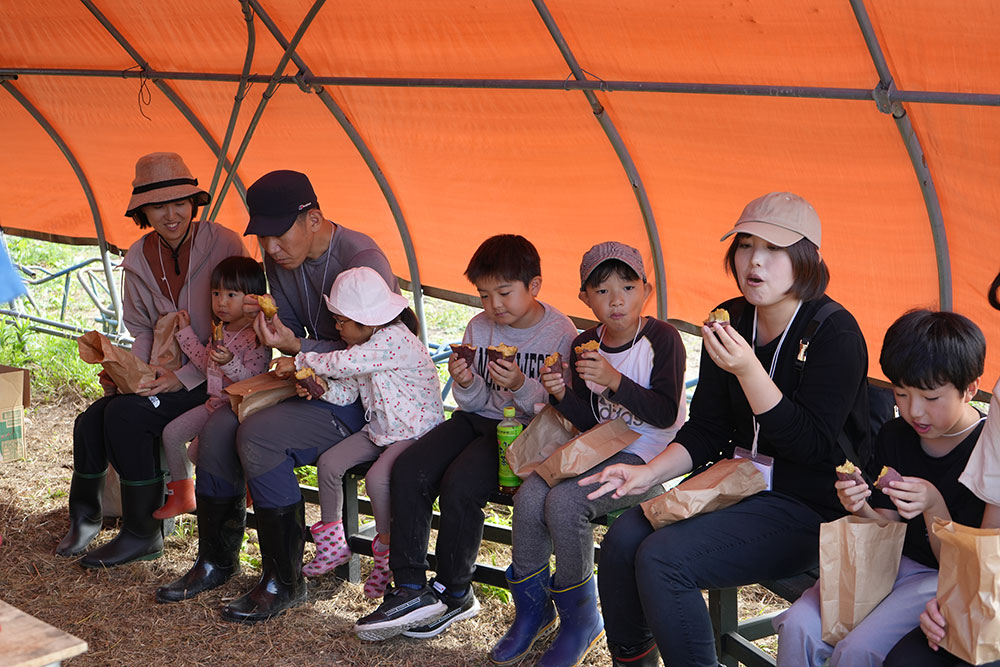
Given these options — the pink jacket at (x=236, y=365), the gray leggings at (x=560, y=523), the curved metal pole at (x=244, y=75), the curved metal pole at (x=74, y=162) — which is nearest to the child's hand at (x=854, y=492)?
the gray leggings at (x=560, y=523)

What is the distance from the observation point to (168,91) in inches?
232

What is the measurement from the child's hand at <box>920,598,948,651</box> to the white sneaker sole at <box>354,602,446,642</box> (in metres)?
1.92

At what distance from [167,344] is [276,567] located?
1.28 m

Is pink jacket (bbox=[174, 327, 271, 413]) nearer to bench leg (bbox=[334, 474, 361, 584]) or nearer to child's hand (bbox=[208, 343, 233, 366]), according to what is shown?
child's hand (bbox=[208, 343, 233, 366])

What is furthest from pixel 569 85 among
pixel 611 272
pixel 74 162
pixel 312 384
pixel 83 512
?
pixel 74 162

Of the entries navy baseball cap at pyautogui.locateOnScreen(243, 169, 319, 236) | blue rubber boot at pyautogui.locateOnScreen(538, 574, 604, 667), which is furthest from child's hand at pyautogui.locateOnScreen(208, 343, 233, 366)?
blue rubber boot at pyautogui.locateOnScreen(538, 574, 604, 667)

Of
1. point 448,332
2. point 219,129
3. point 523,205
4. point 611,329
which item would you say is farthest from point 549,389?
point 448,332

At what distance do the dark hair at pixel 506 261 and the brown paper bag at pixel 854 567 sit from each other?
1711mm

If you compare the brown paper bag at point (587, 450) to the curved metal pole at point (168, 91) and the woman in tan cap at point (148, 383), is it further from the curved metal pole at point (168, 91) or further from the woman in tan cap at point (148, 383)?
the curved metal pole at point (168, 91)

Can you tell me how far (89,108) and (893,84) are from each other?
508 cm

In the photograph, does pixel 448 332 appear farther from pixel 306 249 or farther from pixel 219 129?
pixel 306 249

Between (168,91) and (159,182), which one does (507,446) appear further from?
(168,91)

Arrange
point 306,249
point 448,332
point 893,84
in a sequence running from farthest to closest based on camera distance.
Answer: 1. point 448,332
2. point 306,249
3. point 893,84

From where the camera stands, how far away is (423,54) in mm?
4547
